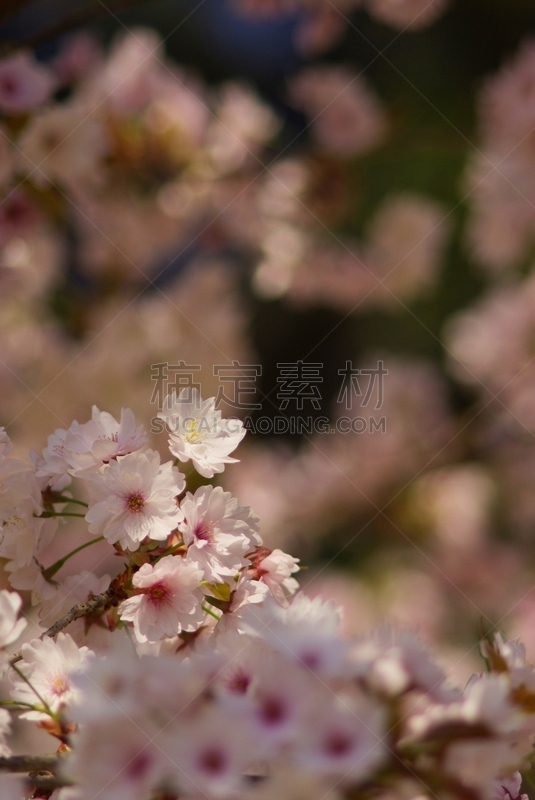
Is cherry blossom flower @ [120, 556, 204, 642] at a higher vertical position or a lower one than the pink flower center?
lower

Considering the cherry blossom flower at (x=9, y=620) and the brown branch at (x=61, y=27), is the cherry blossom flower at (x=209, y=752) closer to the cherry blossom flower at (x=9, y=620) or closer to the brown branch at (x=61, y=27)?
the cherry blossom flower at (x=9, y=620)

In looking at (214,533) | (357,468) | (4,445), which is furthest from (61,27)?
(357,468)

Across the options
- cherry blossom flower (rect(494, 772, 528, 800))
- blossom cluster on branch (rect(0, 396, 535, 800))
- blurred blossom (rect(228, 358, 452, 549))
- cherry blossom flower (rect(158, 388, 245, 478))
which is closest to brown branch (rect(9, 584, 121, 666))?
blossom cluster on branch (rect(0, 396, 535, 800))

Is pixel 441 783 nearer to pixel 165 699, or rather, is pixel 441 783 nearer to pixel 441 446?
pixel 165 699

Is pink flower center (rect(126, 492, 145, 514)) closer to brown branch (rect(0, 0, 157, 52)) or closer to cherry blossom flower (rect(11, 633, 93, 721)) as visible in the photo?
cherry blossom flower (rect(11, 633, 93, 721))

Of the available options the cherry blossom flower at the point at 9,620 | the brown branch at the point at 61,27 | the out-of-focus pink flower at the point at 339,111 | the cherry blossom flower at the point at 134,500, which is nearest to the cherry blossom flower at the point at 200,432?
the cherry blossom flower at the point at 134,500

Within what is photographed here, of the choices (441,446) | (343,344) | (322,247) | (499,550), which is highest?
(322,247)

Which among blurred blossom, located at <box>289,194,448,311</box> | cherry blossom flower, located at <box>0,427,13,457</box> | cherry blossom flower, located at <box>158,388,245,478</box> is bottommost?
blurred blossom, located at <box>289,194,448,311</box>

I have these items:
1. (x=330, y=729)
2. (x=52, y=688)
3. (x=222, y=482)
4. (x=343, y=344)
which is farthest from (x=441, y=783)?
(x=343, y=344)
